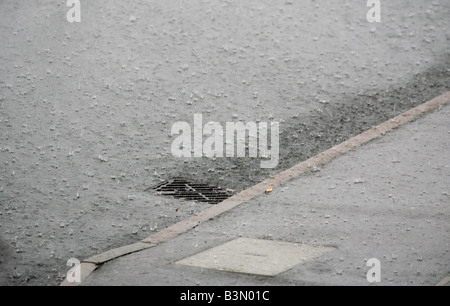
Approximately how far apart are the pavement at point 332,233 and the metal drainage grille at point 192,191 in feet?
1.19

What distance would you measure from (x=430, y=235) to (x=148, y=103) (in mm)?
4377

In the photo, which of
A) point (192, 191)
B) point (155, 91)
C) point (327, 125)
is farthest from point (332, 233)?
point (155, 91)

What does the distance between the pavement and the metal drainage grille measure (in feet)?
1.19

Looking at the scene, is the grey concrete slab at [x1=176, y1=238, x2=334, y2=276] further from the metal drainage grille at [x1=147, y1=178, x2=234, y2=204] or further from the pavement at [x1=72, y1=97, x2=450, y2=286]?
the metal drainage grille at [x1=147, y1=178, x2=234, y2=204]

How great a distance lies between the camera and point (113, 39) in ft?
33.1

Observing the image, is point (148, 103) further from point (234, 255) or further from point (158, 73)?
point (234, 255)

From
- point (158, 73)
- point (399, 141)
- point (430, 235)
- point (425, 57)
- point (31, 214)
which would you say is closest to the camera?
point (430, 235)

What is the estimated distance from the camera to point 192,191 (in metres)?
7.43

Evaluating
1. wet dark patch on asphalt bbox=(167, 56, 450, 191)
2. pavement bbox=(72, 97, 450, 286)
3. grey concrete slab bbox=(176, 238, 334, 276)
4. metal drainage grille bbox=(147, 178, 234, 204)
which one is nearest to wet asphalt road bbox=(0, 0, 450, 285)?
wet dark patch on asphalt bbox=(167, 56, 450, 191)

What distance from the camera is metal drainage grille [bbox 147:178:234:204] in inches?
287

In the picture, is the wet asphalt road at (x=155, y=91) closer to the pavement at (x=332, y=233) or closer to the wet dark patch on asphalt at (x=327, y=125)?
the wet dark patch on asphalt at (x=327, y=125)

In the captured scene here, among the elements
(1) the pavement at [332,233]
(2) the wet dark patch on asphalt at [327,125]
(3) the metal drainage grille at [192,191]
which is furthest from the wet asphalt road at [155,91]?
(1) the pavement at [332,233]

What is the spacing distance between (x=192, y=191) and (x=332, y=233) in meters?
1.85
